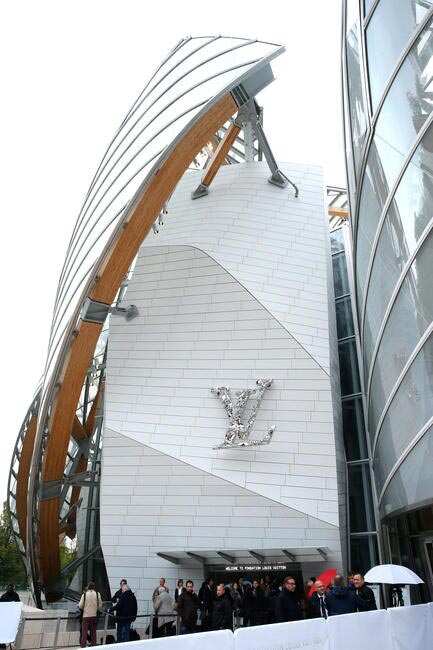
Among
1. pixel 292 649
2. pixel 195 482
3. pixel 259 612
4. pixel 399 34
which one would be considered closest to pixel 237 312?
pixel 195 482

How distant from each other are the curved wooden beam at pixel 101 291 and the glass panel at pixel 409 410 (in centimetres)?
1214

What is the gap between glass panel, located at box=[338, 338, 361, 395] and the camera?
848 inches

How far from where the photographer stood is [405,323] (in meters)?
8.54

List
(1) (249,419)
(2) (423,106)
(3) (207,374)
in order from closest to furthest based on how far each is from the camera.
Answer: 1. (2) (423,106)
2. (1) (249,419)
3. (3) (207,374)

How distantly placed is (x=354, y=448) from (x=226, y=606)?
480 inches

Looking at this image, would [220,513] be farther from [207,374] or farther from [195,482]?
[207,374]

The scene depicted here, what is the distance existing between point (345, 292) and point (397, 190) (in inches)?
678

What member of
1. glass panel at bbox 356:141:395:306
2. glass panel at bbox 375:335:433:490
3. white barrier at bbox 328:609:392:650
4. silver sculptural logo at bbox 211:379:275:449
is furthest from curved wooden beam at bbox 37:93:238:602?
white barrier at bbox 328:609:392:650

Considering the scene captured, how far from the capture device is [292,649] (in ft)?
18.2

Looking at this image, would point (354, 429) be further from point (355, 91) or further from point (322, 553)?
point (355, 91)

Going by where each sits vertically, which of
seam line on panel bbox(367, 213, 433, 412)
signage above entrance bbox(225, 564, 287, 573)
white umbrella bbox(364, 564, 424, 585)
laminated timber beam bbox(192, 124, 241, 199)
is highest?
laminated timber beam bbox(192, 124, 241, 199)

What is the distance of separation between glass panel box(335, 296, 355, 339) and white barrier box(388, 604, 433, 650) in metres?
17.1

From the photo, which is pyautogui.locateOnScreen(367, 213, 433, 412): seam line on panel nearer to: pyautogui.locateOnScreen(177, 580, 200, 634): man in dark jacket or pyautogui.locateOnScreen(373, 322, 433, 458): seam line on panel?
pyautogui.locateOnScreen(373, 322, 433, 458): seam line on panel

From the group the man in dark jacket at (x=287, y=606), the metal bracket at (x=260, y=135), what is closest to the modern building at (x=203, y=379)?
the metal bracket at (x=260, y=135)
